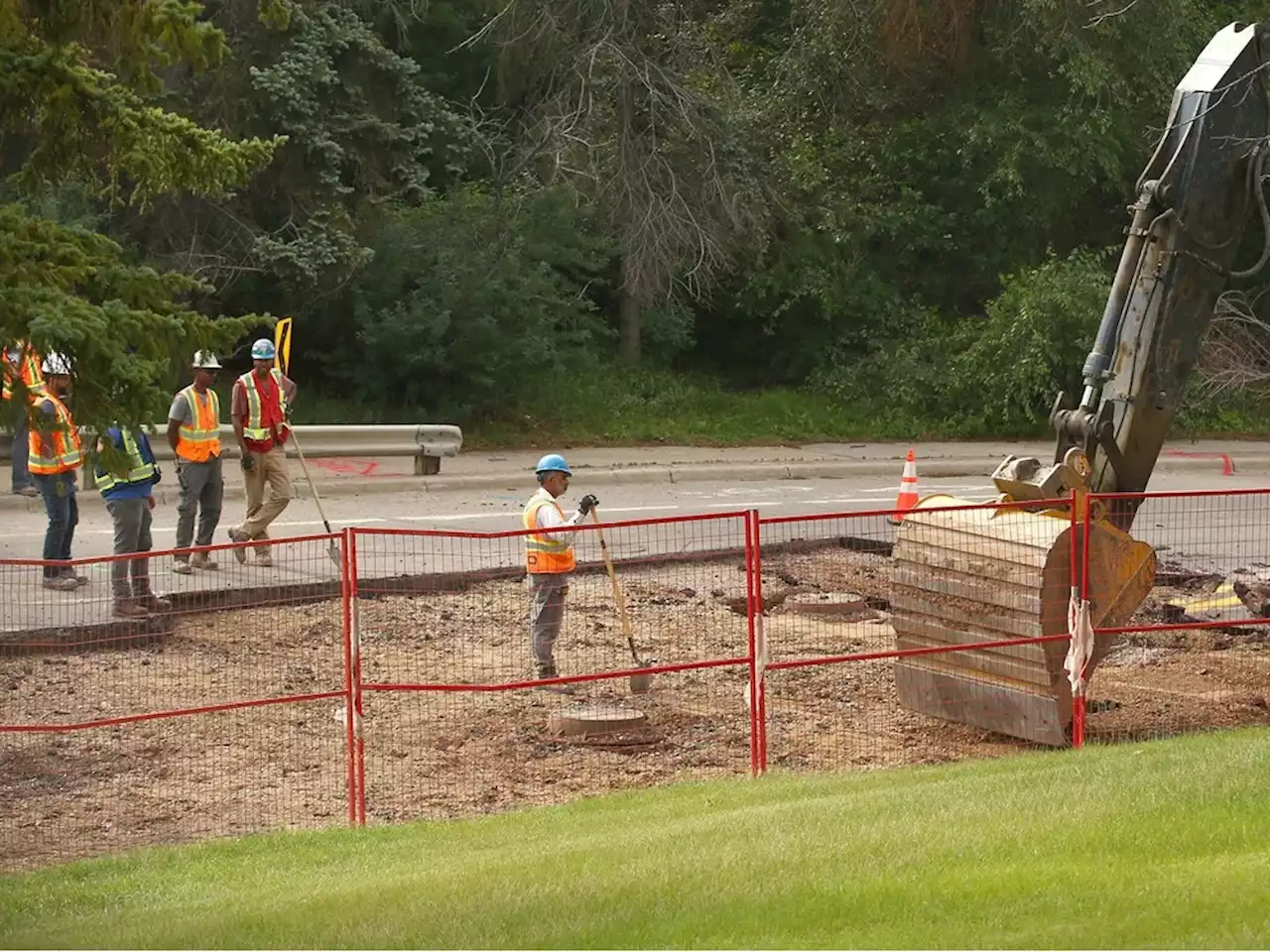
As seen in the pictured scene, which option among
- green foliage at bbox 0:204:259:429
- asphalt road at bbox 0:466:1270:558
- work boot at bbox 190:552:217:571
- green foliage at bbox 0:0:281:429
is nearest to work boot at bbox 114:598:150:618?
work boot at bbox 190:552:217:571

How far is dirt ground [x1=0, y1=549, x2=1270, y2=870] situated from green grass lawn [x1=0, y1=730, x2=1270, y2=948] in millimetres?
1214

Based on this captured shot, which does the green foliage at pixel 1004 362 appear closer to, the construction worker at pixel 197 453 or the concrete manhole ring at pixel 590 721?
the construction worker at pixel 197 453

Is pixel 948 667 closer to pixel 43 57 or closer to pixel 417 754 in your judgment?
pixel 417 754

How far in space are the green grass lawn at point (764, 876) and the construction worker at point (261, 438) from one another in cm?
757

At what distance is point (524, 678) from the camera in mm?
12719

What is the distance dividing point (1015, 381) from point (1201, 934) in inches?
865

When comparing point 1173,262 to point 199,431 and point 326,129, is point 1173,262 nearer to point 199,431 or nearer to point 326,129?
point 199,431

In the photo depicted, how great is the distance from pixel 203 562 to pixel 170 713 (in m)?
5.83

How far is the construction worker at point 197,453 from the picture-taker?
53.3 feet

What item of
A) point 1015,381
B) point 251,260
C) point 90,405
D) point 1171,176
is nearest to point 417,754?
point 90,405

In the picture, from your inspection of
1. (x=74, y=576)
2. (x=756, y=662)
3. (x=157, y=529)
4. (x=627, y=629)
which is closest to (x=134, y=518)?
(x=74, y=576)

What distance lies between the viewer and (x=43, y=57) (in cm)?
818

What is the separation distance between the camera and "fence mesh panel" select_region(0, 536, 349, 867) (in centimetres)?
1067

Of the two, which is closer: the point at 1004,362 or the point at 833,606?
the point at 833,606
